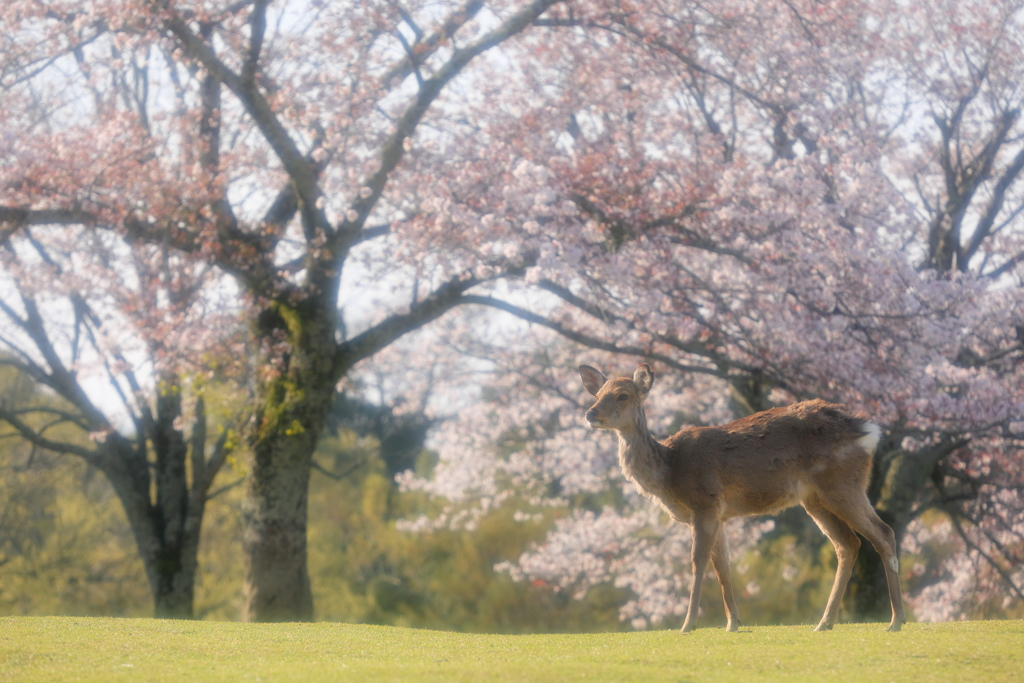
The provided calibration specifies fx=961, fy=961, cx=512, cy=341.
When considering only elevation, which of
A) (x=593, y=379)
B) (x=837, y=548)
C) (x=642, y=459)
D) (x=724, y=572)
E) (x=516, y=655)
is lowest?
(x=516, y=655)

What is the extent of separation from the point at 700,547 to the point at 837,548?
1.38 m

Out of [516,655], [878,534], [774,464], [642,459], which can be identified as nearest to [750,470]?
[774,464]

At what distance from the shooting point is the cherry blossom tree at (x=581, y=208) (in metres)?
12.4

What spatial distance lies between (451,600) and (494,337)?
13.2m

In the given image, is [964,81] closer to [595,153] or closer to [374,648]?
[595,153]

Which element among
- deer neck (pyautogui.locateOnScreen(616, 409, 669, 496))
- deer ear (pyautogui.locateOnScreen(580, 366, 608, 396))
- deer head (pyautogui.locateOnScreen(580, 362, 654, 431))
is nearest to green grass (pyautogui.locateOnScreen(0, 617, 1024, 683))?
deer neck (pyautogui.locateOnScreen(616, 409, 669, 496))

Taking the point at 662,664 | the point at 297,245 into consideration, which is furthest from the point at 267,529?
the point at 662,664

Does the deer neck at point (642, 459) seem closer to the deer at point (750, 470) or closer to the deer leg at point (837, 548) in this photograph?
the deer at point (750, 470)

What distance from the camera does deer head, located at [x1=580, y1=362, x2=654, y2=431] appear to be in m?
7.90

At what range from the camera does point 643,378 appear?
26.6ft

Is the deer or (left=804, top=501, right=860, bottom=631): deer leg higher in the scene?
the deer

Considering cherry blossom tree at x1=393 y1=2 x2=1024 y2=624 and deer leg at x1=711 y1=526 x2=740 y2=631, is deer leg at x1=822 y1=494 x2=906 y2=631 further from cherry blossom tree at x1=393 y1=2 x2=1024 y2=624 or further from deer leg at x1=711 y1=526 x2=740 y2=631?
cherry blossom tree at x1=393 y1=2 x2=1024 y2=624

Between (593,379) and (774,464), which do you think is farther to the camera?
(593,379)

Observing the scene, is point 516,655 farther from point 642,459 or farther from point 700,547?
point 642,459
